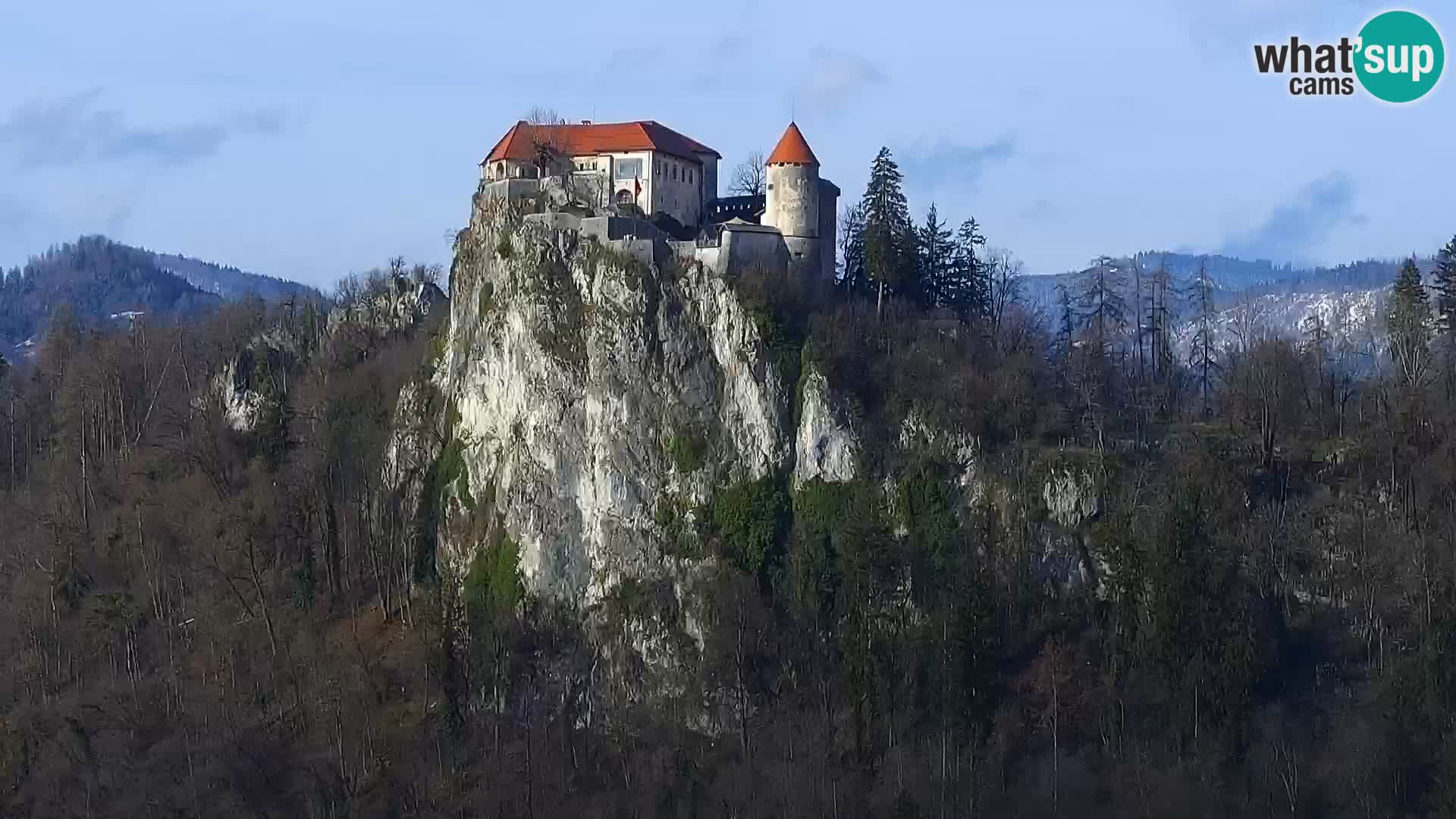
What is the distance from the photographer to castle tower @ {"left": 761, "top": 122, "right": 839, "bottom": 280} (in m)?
61.9

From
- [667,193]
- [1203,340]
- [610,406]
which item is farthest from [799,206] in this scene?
[1203,340]

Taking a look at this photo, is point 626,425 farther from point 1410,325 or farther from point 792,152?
point 1410,325

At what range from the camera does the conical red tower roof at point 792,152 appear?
62344 millimetres

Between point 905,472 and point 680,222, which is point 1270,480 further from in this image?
point 680,222

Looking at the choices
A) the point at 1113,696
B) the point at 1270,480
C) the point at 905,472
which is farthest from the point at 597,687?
the point at 1270,480

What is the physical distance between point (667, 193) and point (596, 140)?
297 centimetres

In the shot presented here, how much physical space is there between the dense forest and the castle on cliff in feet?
5.56

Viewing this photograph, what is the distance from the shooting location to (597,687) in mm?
58969

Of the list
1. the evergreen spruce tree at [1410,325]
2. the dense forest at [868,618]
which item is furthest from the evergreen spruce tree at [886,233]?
the evergreen spruce tree at [1410,325]

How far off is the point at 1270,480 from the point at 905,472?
34.4 feet

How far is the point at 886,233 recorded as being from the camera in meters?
62.6

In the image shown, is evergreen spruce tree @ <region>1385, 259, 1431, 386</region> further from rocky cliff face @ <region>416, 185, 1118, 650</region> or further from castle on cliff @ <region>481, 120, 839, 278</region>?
castle on cliff @ <region>481, 120, 839, 278</region>

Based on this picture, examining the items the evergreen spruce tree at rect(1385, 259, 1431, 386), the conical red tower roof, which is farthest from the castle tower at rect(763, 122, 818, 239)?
the evergreen spruce tree at rect(1385, 259, 1431, 386)

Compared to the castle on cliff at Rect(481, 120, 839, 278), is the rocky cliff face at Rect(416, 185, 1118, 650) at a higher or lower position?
lower
